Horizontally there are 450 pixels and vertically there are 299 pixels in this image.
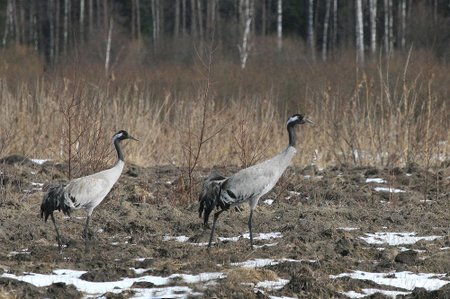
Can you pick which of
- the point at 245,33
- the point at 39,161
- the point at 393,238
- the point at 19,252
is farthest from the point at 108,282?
the point at 245,33

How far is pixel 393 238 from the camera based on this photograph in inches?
336

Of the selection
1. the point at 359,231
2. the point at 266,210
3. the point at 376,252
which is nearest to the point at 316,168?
the point at 266,210

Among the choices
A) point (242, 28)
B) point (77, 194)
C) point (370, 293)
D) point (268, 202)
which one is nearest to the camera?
point (370, 293)

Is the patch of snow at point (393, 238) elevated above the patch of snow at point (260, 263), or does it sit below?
below

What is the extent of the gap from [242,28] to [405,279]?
23.7 meters

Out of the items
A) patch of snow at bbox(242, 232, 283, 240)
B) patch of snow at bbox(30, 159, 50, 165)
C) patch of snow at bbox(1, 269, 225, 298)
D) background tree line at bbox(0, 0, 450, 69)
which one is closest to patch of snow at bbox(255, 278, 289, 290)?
patch of snow at bbox(1, 269, 225, 298)

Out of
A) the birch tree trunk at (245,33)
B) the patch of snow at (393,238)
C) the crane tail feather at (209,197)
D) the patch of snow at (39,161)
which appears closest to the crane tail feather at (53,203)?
the crane tail feather at (209,197)

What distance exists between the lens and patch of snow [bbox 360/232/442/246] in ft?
27.4

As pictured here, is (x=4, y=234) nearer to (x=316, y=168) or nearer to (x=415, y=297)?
(x=415, y=297)

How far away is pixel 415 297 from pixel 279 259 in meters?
1.53

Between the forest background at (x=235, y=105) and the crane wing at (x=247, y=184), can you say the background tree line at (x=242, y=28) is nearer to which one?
the forest background at (x=235, y=105)

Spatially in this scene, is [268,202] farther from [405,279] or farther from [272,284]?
[272,284]

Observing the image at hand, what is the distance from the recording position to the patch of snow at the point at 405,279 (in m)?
6.63

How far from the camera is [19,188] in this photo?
10641 millimetres
